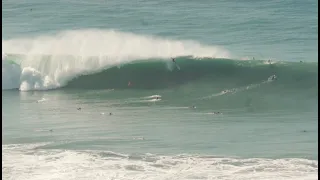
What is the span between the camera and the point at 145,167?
64.2ft

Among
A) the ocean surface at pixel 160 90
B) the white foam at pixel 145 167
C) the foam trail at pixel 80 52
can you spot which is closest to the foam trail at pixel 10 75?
the ocean surface at pixel 160 90

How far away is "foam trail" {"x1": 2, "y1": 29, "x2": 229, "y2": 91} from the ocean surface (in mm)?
72

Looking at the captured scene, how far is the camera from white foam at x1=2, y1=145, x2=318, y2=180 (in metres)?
18.8

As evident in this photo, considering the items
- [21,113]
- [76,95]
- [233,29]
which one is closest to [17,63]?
[76,95]

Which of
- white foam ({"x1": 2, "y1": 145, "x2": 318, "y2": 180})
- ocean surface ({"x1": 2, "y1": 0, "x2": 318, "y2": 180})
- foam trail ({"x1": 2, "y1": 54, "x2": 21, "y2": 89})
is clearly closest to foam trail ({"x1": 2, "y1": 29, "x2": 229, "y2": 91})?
ocean surface ({"x1": 2, "y1": 0, "x2": 318, "y2": 180})

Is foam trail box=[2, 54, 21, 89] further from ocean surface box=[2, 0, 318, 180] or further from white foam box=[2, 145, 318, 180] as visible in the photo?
white foam box=[2, 145, 318, 180]

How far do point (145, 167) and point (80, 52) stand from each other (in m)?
18.0

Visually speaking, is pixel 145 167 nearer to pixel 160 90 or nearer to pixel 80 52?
pixel 160 90

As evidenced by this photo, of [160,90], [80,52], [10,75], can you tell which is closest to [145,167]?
[160,90]

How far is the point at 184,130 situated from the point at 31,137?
364cm

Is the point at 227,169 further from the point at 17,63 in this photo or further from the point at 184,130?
the point at 17,63

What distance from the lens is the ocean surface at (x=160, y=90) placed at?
793 inches

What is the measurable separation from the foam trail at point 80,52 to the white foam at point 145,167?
13.1 m

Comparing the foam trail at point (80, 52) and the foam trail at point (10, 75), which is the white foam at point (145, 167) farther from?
the foam trail at point (80, 52)
